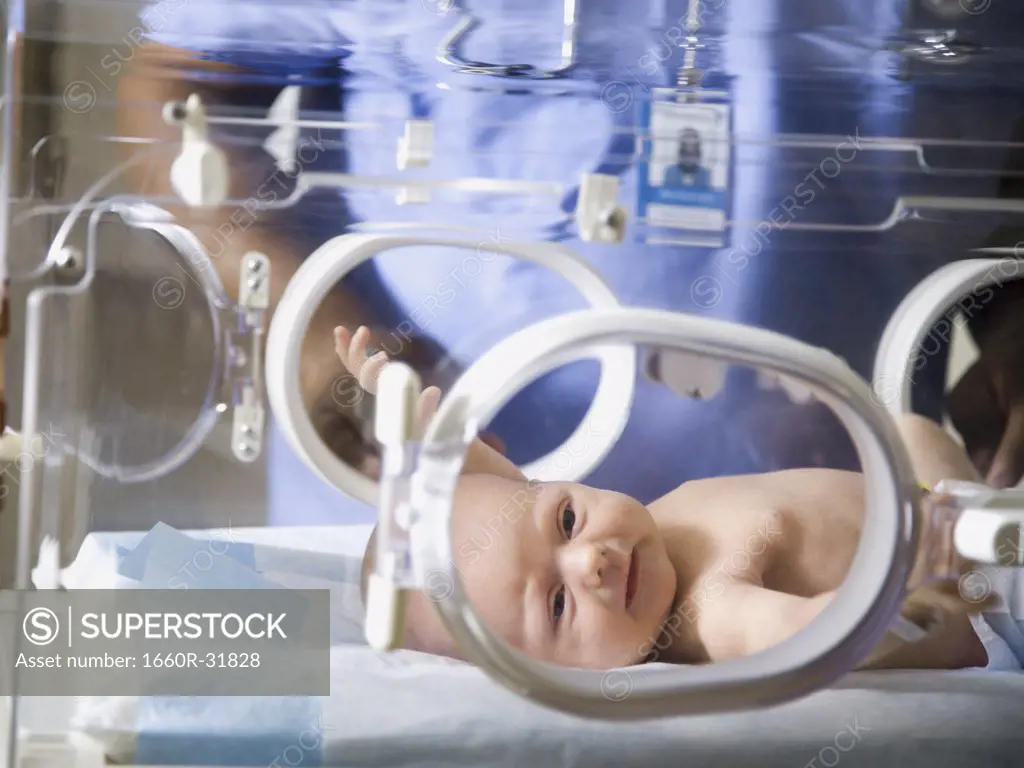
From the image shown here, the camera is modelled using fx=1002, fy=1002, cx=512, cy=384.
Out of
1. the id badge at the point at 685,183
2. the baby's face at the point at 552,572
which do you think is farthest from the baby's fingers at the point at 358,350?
the id badge at the point at 685,183

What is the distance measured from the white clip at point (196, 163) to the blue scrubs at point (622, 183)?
0.06m

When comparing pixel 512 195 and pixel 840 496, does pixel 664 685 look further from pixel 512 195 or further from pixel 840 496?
pixel 512 195

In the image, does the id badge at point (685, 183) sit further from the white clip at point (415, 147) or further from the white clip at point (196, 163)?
the white clip at point (196, 163)

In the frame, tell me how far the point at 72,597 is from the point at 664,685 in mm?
425

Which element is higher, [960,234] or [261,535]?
[960,234]

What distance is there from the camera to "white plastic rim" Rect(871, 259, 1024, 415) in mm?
750

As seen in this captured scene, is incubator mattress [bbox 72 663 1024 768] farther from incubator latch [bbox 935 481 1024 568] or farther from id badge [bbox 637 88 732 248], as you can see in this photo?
id badge [bbox 637 88 732 248]

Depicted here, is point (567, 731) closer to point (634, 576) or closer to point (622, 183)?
point (634, 576)

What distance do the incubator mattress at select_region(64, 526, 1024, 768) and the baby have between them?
0.03 m

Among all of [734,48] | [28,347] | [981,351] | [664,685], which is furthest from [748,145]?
[28,347]

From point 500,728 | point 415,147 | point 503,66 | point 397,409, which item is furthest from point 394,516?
point 503,66

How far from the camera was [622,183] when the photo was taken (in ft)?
2.44

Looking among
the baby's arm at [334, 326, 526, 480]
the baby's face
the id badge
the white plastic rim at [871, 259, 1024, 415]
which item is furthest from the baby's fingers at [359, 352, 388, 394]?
the white plastic rim at [871, 259, 1024, 415]

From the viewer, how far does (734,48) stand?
83cm
